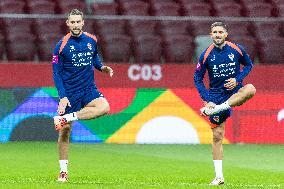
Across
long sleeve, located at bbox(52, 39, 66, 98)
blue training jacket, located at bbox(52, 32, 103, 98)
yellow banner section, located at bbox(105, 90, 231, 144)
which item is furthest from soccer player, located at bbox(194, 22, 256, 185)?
Result: yellow banner section, located at bbox(105, 90, 231, 144)

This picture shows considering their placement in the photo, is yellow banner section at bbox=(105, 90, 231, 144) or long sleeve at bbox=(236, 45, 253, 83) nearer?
long sleeve at bbox=(236, 45, 253, 83)

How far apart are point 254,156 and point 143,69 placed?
12.2 ft

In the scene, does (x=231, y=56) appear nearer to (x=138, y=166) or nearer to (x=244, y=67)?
(x=244, y=67)

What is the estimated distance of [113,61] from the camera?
19656 millimetres

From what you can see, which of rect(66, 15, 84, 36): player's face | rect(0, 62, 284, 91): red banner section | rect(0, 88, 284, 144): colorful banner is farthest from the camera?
rect(0, 62, 284, 91): red banner section

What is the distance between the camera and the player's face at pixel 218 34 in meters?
11.1

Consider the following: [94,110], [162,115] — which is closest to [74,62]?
[94,110]

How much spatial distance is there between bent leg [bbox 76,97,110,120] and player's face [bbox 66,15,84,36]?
2.85 feet

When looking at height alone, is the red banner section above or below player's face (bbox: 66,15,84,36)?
above

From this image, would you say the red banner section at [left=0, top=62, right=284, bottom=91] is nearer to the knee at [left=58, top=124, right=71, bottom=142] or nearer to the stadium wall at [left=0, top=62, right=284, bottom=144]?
the stadium wall at [left=0, top=62, right=284, bottom=144]

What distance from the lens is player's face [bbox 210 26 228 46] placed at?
1113 centimetres

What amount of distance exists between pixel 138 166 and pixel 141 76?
533cm

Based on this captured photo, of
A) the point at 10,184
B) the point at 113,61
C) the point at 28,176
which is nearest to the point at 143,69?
the point at 113,61

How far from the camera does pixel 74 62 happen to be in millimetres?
11547
